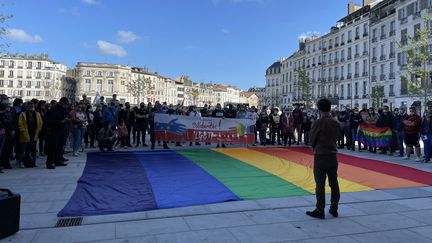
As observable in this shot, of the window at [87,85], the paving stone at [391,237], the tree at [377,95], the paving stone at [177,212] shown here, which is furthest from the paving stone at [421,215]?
the window at [87,85]

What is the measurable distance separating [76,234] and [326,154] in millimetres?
3996

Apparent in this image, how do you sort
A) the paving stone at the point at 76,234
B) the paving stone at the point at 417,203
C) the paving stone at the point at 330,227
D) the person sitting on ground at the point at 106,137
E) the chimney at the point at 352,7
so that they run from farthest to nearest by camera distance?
the chimney at the point at 352,7 → the person sitting on ground at the point at 106,137 → the paving stone at the point at 417,203 → the paving stone at the point at 330,227 → the paving stone at the point at 76,234

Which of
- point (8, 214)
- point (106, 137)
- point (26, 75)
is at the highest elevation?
point (26, 75)

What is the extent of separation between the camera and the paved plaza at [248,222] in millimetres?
5059

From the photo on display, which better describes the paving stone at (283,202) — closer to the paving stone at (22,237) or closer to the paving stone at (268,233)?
the paving stone at (268,233)

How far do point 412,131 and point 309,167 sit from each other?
4.78 metres

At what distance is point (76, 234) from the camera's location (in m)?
5.18

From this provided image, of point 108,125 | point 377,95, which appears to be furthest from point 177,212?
point 377,95

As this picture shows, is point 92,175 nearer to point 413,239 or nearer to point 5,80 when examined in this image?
point 413,239

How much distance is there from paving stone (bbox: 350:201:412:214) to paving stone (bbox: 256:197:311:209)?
0.89 metres

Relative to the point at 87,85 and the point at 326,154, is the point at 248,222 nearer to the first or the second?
the point at 326,154

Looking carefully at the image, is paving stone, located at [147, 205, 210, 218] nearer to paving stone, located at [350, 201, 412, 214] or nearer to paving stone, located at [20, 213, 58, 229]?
paving stone, located at [20, 213, 58, 229]

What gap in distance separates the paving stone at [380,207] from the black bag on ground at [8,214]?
213 inches

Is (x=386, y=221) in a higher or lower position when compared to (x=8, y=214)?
lower
